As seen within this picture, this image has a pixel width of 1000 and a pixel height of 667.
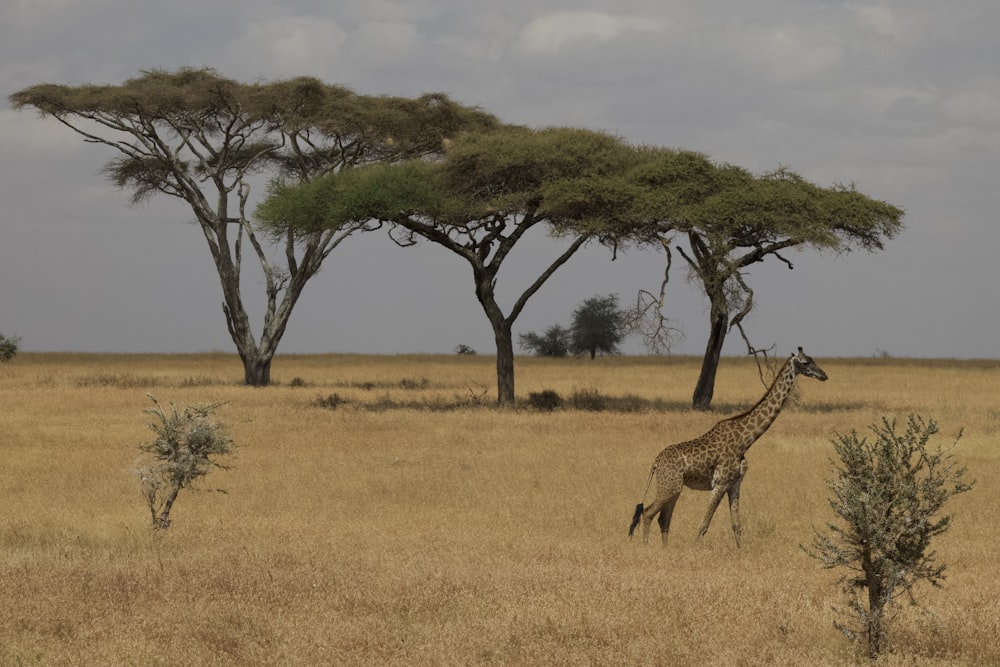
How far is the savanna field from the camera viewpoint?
9.11 m

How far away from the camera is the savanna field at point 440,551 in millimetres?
9109

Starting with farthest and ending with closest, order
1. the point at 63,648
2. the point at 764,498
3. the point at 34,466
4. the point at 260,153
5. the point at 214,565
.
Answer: the point at 260,153 → the point at 34,466 → the point at 764,498 → the point at 214,565 → the point at 63,648

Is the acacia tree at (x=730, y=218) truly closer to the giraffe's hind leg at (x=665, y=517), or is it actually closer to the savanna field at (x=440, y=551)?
the savanna field at (x=440, y=551)

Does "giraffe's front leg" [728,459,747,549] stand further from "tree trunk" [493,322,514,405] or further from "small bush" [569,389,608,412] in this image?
"tree trunk" [493,322,514,405]

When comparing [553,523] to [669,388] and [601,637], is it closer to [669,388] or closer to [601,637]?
[601,637]

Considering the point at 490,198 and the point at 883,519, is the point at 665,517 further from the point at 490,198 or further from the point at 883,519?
the point at 490,198

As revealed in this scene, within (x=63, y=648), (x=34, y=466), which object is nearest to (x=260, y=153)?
(x=34, y=466)

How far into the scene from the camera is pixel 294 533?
585 inches

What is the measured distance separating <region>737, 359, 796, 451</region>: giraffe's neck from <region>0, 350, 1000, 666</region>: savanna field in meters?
1.36

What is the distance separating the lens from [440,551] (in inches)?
528

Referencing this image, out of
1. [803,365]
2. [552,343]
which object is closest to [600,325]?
[552,343]

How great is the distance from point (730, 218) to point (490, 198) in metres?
7.27

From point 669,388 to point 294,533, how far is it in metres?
33.9

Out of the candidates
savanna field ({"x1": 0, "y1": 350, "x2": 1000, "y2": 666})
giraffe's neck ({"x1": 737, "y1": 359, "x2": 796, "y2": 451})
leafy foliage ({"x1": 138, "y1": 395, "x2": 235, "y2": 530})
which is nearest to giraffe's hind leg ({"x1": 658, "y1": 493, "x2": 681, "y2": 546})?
savanna field ({"x1": 0, "y1": 350, "x2": 1000, "y2": 666})
